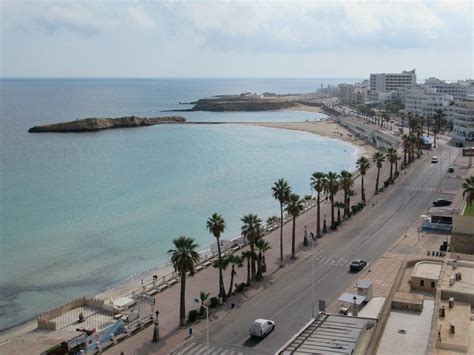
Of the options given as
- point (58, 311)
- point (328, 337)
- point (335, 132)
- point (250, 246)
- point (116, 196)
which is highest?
point (328, 337)

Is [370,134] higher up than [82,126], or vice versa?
[370,134]

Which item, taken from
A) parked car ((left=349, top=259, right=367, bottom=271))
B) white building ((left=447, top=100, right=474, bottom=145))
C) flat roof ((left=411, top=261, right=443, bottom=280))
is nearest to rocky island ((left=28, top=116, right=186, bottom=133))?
white building ((left=447, top=100, right=474, bottom=145))

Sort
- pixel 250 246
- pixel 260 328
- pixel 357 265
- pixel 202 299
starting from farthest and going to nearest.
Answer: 1. pixel 250 246
2. pixel 357 265
3. pixel 202 299
4. pixel 260 328

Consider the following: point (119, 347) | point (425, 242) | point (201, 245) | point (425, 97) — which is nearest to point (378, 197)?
point (425, 242)

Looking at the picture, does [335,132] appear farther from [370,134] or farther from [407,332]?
[407,332]

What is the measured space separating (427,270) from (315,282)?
526 inches

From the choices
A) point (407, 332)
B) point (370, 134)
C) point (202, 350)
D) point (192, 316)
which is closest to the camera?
point (407, 332)

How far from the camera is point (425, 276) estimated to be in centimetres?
3272

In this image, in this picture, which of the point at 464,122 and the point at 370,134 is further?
the point at 370,134

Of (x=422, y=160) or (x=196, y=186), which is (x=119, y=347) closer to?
(x=196, y=186)

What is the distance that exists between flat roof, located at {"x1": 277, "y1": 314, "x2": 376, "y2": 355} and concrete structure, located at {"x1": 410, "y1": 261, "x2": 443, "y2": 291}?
5.92 metres

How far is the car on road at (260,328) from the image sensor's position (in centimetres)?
3619

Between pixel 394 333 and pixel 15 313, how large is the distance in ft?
108

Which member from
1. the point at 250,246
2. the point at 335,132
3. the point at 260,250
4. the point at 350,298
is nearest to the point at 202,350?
the point at 350,298
